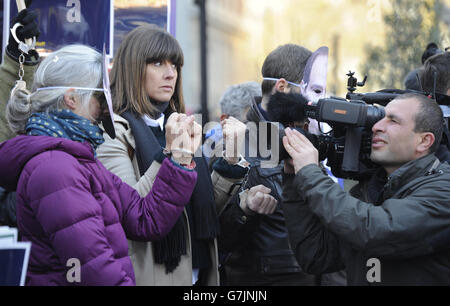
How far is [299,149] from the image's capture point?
8.46 feet

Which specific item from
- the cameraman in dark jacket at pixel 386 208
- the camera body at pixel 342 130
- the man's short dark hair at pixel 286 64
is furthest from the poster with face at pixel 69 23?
the cameraman in dark jacket at pixel 386 208

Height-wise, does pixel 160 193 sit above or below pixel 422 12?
below

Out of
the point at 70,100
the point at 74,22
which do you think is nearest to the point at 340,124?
the point at 70,100

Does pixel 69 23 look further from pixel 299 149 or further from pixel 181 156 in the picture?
pixel 299 149

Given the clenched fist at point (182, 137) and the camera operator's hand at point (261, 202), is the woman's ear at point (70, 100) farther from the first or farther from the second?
the camera operator's hand at point (261, 202)

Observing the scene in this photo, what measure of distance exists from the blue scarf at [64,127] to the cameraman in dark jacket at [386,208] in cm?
86

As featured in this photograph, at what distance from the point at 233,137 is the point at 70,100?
2.70 ft

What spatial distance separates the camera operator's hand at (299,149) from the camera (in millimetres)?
2553

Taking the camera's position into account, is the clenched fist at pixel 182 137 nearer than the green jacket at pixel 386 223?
No

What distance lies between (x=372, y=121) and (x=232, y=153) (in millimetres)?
674
